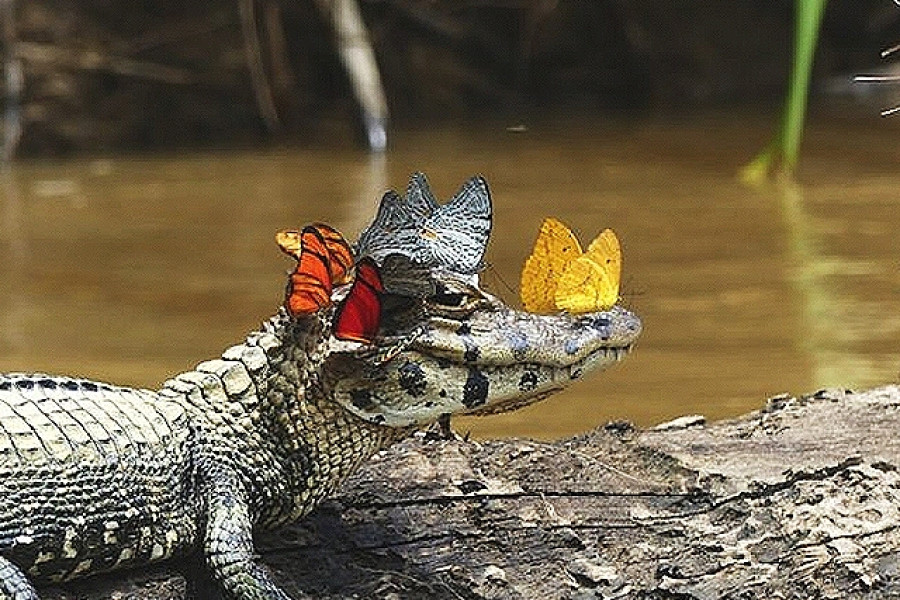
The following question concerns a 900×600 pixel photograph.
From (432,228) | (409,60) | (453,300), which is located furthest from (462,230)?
(409,60)

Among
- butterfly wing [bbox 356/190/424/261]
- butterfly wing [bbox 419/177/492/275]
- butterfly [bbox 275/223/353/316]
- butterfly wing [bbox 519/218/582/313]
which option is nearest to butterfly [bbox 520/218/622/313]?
butterfly wing [bbox 519/218/582/313]

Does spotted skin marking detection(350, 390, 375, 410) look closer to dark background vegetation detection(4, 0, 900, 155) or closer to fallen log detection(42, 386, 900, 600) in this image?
fallen log detection(42, 386, 900, 600)

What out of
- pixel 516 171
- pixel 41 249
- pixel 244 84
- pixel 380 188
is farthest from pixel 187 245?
pixel 244 84

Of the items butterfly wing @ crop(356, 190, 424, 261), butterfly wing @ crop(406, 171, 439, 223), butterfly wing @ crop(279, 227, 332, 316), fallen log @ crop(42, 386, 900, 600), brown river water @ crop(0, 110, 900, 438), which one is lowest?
brown river water @ crop(0, 110, 900, 438)

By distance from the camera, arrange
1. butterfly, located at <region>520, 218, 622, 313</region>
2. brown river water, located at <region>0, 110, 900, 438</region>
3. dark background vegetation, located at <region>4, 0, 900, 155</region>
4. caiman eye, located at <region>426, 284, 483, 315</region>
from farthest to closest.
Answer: dark background vegetation, located at <region>4, 0, 900, 155</region>
brown river water, located at <region>0, 110, 900, 438</region>
butterfly, located at <region>520, 218, 622, 313</region>
caiman eye, located at <region>426, 284, 483, 315</region>

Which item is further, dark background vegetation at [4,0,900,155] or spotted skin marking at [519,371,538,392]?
dark background vegetation at [4,0,900,155]

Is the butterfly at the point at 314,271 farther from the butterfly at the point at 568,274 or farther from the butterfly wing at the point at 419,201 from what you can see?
the butterfly at the point at 568,274

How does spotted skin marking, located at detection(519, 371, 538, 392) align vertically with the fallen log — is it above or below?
above

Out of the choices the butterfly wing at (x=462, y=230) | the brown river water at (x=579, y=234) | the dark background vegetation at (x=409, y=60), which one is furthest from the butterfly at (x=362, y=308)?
the dark background vegetation at (x=409, y=60)
